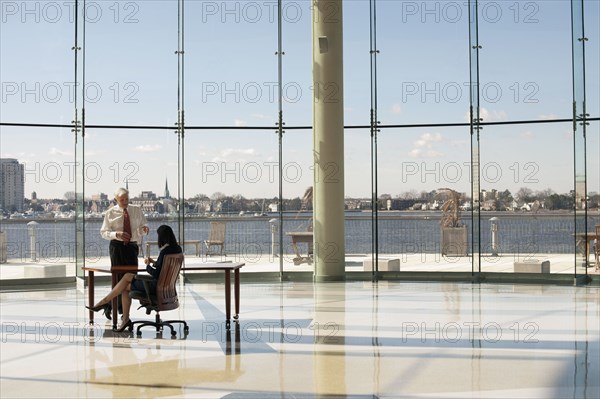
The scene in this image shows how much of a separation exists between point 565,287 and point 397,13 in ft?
18.2

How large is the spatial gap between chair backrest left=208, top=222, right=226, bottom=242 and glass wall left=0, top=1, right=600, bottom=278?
0.60 ft

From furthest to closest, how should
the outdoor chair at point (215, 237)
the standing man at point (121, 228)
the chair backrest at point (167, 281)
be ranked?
the outdoor chair at point (215, 237) < the standing man at point (121, 228) < the chair backrest at point (167, 281)

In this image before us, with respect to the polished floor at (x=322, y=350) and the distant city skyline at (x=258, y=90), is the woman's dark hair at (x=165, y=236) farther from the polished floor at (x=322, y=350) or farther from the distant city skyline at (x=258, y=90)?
the distant city skyline at (x=258, y=90)

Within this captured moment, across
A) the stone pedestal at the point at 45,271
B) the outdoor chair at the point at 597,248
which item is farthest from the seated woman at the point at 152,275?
the outdoor chair at the point at 597,248

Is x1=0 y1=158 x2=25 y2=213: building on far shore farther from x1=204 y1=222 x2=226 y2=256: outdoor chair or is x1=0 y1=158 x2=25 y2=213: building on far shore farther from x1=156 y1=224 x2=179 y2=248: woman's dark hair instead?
x1=156 y1=224 x2=179 y2=248: woman's dark hair

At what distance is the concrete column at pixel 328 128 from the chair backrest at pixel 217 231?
2178mm

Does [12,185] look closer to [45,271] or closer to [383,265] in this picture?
[45,271]

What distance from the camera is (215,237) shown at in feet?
50.6

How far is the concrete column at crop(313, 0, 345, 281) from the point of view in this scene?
547 inches

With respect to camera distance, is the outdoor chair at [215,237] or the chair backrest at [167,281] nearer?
the chair backrest at [167,281]

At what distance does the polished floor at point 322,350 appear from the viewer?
614 cm

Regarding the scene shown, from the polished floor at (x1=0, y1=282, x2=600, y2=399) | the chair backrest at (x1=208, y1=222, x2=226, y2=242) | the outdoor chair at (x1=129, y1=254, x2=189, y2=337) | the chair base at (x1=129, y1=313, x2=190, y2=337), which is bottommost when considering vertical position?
the polished floor at (x1=0, y1=282, x2=600, y2=399)

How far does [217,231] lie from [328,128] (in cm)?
305

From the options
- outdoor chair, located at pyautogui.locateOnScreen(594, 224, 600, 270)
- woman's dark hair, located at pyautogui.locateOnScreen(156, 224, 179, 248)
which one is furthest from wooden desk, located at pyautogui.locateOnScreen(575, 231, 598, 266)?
woman's dark hair, located at pyautogui.locateOnScreen(156, 224, 179, 248)
